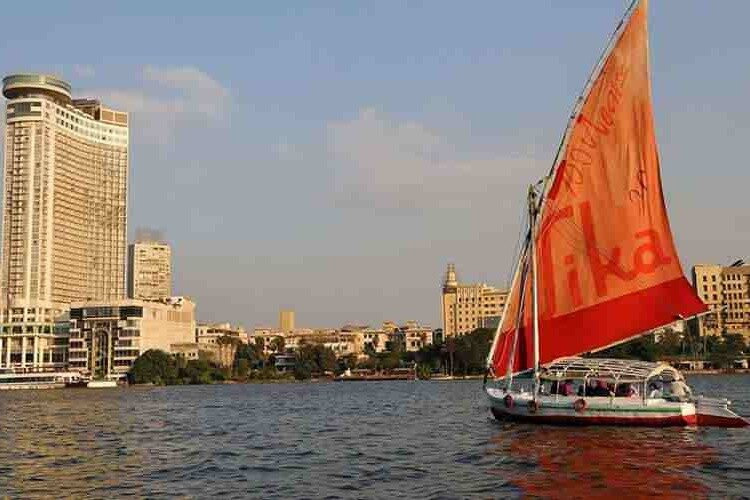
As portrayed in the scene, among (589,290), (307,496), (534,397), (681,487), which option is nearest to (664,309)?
(589,290)

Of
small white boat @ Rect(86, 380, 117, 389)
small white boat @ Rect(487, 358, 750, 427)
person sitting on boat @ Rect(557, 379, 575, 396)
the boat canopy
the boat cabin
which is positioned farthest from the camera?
small white boat @ Rect(86, 380, 117, 389)

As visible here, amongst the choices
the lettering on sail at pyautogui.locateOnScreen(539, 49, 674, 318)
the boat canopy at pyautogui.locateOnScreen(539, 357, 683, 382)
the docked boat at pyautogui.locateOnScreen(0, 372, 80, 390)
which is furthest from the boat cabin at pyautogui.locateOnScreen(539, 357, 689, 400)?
the docked boat at pyautogui.locateOnScreen(0, 372, 80, 390)

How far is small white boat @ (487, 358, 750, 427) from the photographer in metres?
41.8

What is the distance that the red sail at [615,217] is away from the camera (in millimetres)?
42312

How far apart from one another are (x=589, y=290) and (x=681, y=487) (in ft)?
57.3

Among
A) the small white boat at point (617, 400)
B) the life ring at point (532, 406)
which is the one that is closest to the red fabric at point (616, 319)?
the small white boat at point (617, 400)

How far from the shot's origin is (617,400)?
42.2 metres

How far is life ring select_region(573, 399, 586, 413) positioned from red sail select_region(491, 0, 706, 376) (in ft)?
9.02

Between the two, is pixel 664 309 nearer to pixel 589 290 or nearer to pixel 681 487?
pixel 589 290

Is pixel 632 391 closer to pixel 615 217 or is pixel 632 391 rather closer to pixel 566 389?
pixel 566 389

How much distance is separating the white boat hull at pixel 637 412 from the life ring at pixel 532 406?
428 mm

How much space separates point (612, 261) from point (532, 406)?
26.5ft

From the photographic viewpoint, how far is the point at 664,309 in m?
Result: 42.5

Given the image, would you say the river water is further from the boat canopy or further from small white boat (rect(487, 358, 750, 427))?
the boat canopy
